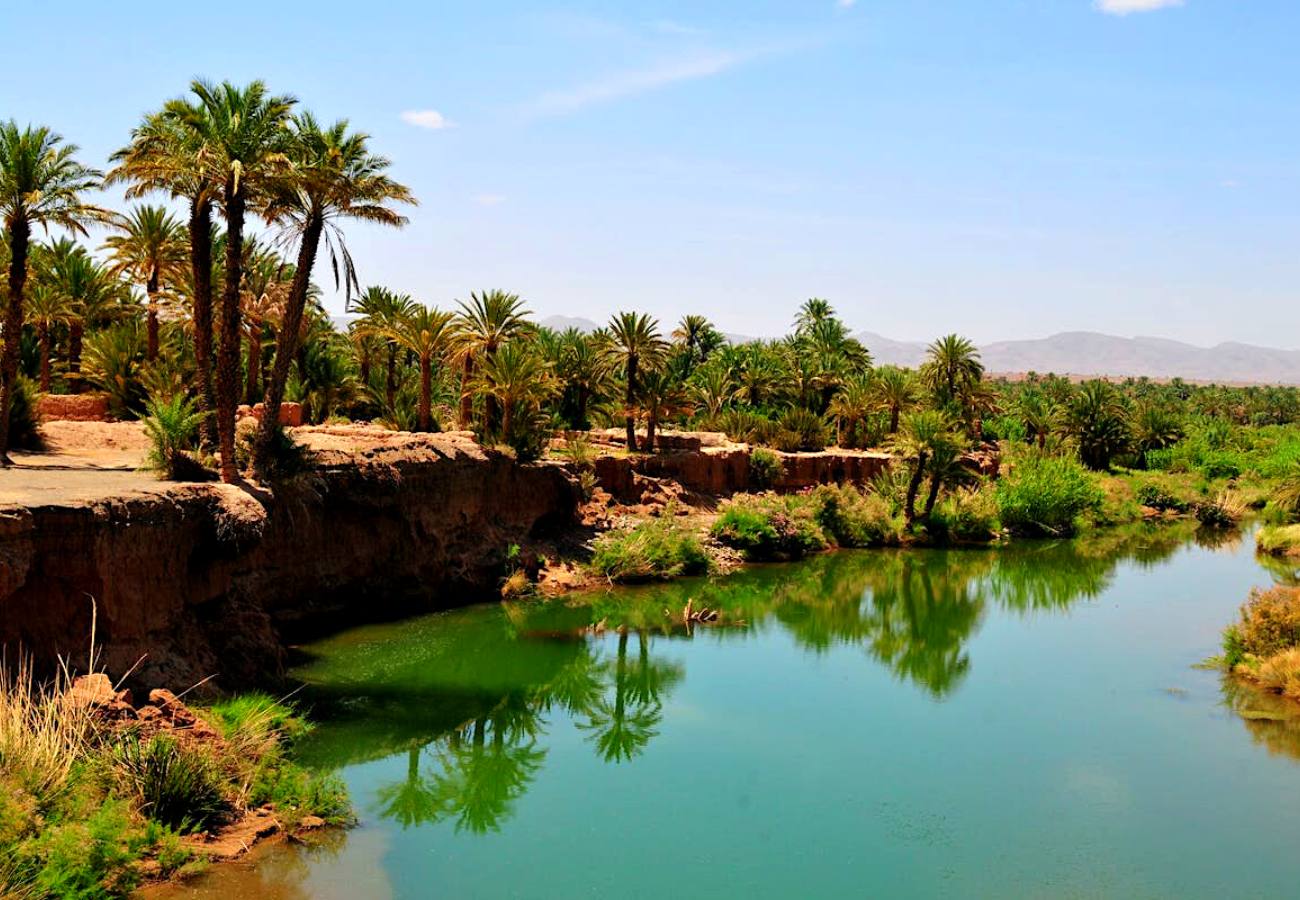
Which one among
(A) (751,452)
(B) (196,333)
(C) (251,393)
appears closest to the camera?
(B) (196,333)

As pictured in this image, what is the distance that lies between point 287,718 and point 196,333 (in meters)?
10.8

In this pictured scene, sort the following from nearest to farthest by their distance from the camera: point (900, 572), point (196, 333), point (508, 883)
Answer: point (508, 883)
point (196, 333)
point (900, 572)

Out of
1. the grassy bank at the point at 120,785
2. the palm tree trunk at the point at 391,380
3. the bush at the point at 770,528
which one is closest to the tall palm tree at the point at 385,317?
the palm tree trunk at the point at 391,380

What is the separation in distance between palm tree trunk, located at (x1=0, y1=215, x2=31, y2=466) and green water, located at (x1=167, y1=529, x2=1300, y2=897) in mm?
8660

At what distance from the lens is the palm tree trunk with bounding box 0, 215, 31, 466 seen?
2427 centimetres

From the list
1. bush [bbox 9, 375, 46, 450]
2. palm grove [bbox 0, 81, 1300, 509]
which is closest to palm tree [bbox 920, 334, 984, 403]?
palm grove [bbox 0, 81, 1300, 509]

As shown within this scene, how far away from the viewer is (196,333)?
25.0 metres

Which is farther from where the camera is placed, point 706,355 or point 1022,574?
point 706,355

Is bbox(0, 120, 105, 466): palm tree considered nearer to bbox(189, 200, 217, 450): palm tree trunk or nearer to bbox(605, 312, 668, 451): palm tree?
bbox(189, 200, 217, 450): palm tree trunk

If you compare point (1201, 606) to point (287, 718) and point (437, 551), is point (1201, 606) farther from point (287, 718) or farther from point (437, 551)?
point (287, 718)

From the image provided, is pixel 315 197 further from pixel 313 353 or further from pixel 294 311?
pixel 313 353

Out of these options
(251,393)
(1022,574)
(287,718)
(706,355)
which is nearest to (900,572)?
(1022,574)

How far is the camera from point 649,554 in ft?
114

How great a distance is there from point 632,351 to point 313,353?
12.2 metres
